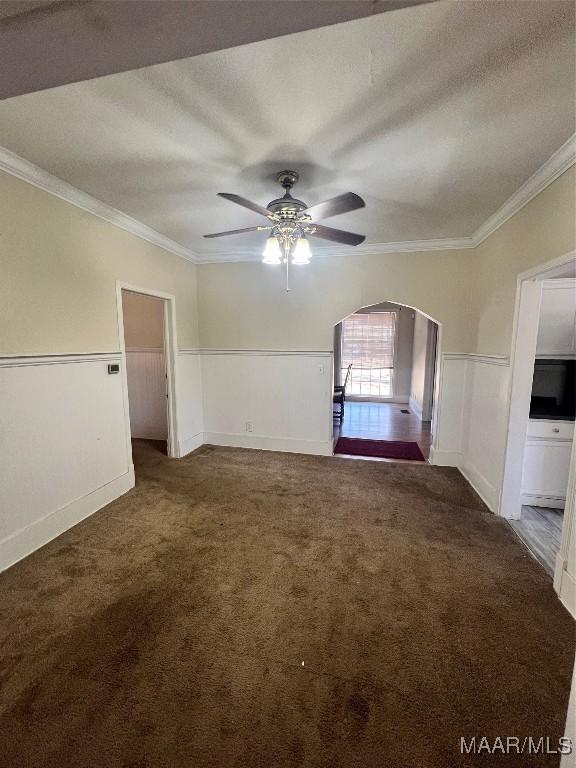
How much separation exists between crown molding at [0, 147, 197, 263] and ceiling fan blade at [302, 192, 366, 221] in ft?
5.92

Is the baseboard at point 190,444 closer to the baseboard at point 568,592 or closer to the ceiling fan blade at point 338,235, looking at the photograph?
the ceiling fan blade at point 338,235

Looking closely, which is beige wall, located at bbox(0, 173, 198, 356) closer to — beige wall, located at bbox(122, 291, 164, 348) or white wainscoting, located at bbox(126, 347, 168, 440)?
beige wall, located at bbox(122, 291, 164, 348)

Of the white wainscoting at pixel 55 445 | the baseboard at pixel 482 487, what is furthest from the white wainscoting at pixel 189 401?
the baseboard at pixel 482 487

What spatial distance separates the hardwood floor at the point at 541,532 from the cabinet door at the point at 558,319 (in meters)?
1.44

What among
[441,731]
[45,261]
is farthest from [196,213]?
[441,731]

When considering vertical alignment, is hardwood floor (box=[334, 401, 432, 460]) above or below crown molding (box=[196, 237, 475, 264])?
below

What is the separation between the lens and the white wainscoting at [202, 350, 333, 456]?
162 inches

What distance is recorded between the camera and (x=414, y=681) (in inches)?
55.4

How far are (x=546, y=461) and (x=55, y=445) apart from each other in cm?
397

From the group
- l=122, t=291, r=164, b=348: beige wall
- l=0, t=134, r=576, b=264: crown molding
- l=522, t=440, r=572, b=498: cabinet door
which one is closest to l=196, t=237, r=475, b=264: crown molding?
l=0, t=134, r=576, b=264: crown molding

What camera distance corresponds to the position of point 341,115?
1623 mm

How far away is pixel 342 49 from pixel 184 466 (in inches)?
144

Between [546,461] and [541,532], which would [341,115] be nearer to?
[546,461]
